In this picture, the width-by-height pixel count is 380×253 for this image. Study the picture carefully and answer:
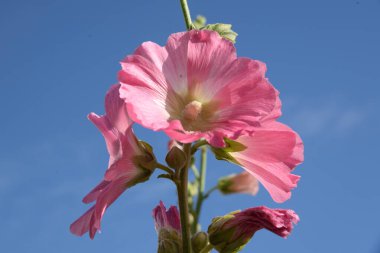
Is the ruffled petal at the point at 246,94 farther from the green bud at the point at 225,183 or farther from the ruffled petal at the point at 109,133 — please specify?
the green bud at the point at 225,183

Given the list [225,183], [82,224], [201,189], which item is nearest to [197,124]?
[82,224]

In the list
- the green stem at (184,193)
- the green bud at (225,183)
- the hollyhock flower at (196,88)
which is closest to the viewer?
the hollyhock flower at (196,88)

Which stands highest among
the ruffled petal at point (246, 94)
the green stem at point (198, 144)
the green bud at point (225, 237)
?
the ruffled petal at point (246, 94)

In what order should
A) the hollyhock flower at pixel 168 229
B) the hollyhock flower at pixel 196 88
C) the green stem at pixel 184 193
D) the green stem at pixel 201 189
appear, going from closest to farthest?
the hollyhock flower at pixel 196 88, the green stem at pixel 184 193, the hollyhock flower at pixel 168 229, the green stem at pixel 201 189

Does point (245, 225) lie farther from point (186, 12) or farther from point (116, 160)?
point (186, 12)

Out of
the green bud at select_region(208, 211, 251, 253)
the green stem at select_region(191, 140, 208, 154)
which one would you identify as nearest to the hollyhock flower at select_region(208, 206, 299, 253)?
the green bud at select_region(208, 211, 251, 253)

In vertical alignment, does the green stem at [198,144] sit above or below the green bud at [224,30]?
below

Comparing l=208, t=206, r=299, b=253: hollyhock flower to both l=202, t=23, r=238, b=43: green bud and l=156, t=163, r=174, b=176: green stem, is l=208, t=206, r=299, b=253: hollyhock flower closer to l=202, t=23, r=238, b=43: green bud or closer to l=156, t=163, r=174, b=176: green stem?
l=156, t=163, r=174, b=176: green stem

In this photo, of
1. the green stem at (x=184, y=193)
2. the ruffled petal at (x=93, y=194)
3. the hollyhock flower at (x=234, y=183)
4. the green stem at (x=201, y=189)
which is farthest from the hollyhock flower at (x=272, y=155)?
the hollyhock flower at (x=234, y=183)

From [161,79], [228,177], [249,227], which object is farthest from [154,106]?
[228,177]
